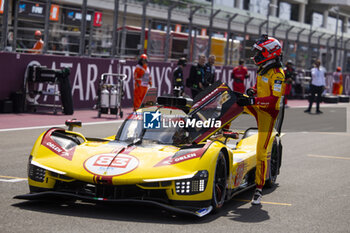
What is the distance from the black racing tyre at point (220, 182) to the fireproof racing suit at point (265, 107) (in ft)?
3.21

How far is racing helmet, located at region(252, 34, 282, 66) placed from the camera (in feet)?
26.2

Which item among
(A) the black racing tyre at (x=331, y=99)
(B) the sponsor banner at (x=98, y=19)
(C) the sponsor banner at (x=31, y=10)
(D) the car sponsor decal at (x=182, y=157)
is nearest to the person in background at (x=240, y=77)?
(B) the sponsor banner at (x=98, y=19)

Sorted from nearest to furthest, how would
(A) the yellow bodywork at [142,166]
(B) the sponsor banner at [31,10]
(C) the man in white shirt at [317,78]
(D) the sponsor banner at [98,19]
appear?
(A) the yellow bodywork at [142,166]
(B) the sponsor banner at [31,10]
(D) the sponsor banner at [98,19]
(C) the man in white shirt at [317,78]

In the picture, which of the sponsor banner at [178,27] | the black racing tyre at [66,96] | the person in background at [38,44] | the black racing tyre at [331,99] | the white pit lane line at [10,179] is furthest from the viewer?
the black racing tyre at [331,99]

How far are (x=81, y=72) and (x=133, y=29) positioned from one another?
3.25m

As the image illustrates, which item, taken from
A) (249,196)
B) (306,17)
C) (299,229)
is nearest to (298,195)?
(249,196)

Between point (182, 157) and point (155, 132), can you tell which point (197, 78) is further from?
point (182, 157)

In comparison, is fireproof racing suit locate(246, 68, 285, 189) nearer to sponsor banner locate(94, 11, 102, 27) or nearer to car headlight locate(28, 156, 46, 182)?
car headlight locate(28, 156, 46, 182)

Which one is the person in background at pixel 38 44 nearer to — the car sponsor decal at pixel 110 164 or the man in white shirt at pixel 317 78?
the man in white shirt at pixel 317 78

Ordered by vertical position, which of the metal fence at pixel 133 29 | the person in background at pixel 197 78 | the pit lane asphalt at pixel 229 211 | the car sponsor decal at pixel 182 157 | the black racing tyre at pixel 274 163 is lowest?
the pit lane asphalt at pixel 229 211

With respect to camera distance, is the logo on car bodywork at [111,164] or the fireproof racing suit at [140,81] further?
the fireproof racing suit at [140,81]

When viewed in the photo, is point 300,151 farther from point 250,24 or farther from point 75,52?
point 250,24

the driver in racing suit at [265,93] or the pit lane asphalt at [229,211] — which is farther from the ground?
the driver in racing suit at [265,93]

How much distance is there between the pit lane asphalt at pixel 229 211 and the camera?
19.9ft
